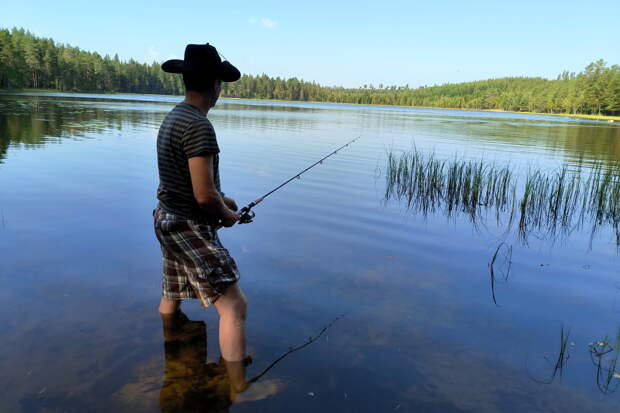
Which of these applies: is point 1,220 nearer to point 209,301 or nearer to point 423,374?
point 209,301

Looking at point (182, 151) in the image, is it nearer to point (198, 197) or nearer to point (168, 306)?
point (198, 197)

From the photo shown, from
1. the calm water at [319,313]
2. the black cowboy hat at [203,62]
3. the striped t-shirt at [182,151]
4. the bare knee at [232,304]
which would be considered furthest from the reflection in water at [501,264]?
the black cowboy hat at [203,62]

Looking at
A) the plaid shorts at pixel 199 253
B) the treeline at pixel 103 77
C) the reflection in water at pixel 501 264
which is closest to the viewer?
the plaid shorts at pixel 199 253

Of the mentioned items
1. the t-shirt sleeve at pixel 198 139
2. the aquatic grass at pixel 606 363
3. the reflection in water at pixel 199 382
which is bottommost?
the aquatic grass at pixel 606 363

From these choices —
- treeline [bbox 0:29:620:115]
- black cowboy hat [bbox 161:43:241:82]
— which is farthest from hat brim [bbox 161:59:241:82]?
treeline [bbox 0:29:620:115]

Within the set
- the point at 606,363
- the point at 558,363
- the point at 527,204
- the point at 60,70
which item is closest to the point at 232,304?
the point at 558,363

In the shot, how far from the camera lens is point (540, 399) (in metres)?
3.51

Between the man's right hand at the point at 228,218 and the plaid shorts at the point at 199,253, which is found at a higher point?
the man's right hand at the point at 228,218

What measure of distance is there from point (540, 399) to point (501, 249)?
4.44 m

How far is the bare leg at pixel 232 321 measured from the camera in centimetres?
319

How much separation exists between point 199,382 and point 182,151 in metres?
1.86

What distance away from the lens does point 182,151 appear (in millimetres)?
2947

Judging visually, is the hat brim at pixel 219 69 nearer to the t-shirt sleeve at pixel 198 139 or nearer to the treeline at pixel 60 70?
the t-shirt sleeve at pixel 198 139

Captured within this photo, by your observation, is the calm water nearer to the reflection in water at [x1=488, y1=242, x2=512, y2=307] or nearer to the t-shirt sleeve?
the reflection in water at [x1=488, y1=242, x2=512, y2=307]
